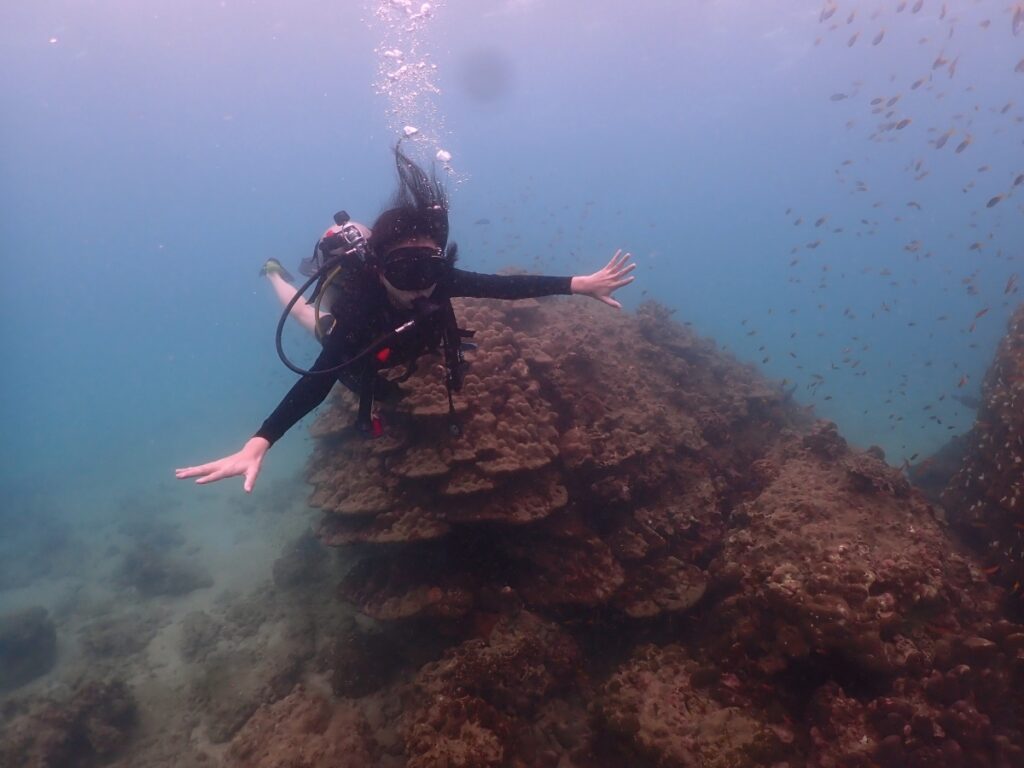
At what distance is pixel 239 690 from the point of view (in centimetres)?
902

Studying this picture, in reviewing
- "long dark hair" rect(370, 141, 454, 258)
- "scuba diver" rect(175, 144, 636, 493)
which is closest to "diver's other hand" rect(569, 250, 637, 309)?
"scuba diver" rect(175, 144, 636, 493)

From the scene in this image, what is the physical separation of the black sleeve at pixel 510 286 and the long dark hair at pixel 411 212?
0.65 meters

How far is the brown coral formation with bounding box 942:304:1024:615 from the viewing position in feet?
22.1

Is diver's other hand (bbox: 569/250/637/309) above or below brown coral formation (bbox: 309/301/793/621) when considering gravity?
above

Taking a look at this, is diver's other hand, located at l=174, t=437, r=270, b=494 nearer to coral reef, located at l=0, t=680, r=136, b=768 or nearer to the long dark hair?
the long dark hair

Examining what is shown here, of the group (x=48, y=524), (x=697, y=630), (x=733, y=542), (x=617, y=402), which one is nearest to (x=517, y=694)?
(x=697, y=630)

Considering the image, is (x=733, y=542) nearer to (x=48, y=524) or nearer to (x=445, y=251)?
(x=445, y=251)

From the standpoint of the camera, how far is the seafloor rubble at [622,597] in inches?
174

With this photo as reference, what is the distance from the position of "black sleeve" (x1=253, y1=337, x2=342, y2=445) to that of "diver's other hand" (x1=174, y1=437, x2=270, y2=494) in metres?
0.21

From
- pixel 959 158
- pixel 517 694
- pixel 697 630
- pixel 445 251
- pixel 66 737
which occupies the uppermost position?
pixel 959 158

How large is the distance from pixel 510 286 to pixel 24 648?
650 inches

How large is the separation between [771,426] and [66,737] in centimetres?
1491

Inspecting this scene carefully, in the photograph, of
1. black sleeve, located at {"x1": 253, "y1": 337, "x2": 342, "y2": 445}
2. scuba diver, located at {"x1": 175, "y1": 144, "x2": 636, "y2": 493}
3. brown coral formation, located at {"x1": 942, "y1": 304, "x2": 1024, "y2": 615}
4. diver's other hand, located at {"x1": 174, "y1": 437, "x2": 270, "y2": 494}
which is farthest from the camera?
brown coral formation, located at {"x1": 942, "y1": 304, "x2": 1024, "y2": 615}

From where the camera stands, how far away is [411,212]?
4.87 m
